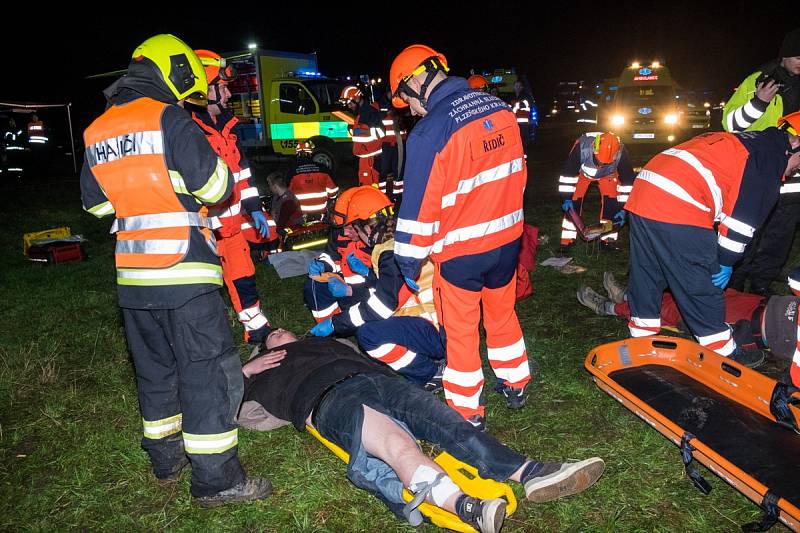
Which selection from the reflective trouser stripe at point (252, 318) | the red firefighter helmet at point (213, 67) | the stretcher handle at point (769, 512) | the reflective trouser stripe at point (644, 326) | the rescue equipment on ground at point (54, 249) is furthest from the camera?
the rescue equipment on ground at point (54, 249)

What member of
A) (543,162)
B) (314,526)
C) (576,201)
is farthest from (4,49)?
(314,526)

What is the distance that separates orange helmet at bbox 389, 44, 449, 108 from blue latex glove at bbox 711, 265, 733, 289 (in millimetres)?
2253

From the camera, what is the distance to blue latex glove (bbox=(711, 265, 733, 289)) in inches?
144

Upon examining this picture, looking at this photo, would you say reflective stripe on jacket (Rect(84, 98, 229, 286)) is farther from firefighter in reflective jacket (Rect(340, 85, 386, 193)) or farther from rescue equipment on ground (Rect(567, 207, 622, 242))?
firefighter in reflective jacket (Rect(340, 85, 386, 193))

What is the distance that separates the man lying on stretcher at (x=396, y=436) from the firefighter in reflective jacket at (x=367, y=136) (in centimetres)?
548

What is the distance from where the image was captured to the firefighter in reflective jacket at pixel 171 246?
253cm

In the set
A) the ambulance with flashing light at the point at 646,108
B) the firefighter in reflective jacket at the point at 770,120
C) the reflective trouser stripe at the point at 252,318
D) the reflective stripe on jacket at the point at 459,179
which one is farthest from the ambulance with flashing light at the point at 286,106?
the reflective stripe on jacket at the point at 459,179

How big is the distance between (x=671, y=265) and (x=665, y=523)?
5.30ft

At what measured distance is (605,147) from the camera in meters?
6.43

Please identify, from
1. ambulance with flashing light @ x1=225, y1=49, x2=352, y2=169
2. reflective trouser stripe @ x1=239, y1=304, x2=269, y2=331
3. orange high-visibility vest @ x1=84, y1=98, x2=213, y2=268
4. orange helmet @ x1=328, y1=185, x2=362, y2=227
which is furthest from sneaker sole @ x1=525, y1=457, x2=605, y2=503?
ambulance with flashing light @ x1=225, y1=49, x2=352, y2=169

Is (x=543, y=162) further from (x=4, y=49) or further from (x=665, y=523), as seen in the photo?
(x=4, y=49)

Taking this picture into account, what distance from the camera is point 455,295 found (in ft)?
10.3

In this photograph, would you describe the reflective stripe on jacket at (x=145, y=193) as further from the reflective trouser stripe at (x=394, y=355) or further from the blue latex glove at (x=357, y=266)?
the blue latex glove at (x=357, y=266)

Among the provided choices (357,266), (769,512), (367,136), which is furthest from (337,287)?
(367,136)
